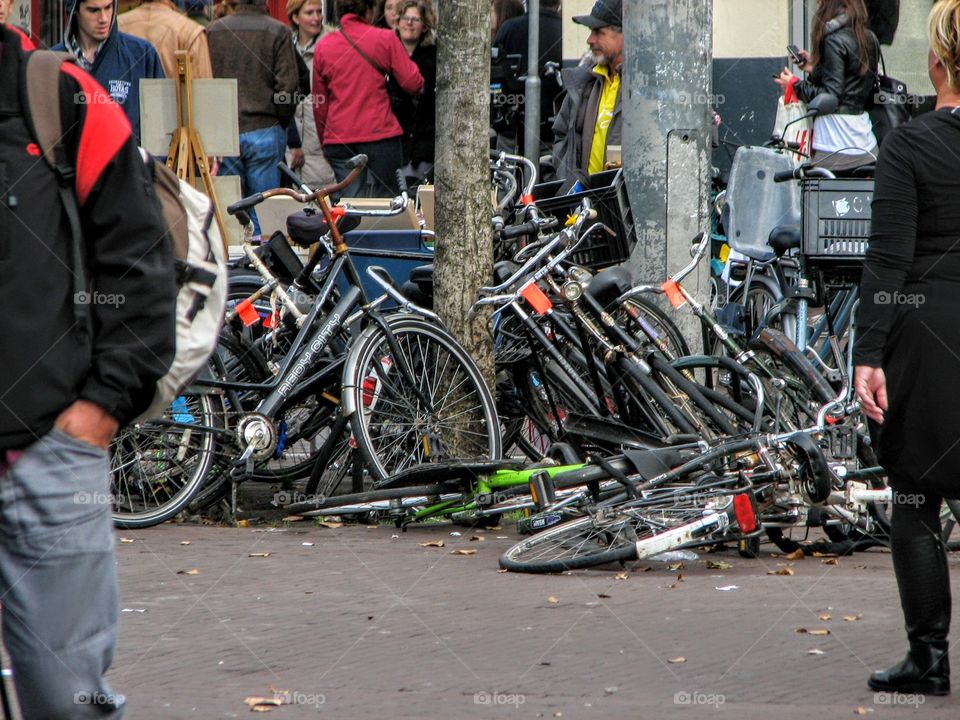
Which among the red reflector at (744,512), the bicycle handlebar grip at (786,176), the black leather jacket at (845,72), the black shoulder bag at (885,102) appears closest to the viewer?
the red reflector at (744,512)

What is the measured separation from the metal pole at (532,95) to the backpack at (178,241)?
10663 millimetres

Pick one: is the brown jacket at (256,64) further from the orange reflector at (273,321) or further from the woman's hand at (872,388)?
the woman's hand at (872,388)

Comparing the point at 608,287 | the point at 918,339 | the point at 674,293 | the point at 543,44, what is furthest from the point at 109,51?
the point at 918,339

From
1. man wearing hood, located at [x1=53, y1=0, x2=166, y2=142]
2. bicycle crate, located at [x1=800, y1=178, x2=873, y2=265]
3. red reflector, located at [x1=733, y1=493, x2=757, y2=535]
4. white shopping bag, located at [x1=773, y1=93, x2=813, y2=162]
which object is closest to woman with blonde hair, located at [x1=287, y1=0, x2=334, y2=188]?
man wearing hood, located at [x1=53, y1=0, x2=166, y2=142]

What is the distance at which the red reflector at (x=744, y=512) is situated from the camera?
18.6ft

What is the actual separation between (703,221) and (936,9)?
13.9ft

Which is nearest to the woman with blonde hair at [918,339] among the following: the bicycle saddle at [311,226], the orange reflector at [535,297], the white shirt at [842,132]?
the orange reflector at [535,297]

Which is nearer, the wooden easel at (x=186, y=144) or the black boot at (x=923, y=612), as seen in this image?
the black boot at (x=923, y=612)

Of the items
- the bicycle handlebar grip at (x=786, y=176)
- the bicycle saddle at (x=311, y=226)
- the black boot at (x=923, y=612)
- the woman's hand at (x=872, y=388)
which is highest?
Answer: the bicycle handlebar grip at (x=786, y=176)

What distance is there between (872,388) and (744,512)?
159 centimetres

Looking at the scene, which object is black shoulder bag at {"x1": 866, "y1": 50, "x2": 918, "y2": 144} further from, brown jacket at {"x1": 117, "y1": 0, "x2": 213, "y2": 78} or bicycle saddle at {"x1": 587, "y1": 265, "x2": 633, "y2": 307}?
bicycle saddle at {"x1": 587, "y1": 265, "x2": 633, "y2": 307}

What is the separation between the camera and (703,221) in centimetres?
836

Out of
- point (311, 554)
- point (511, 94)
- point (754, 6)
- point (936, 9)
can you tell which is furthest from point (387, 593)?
point (754, 6)

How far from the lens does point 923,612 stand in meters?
4.19
